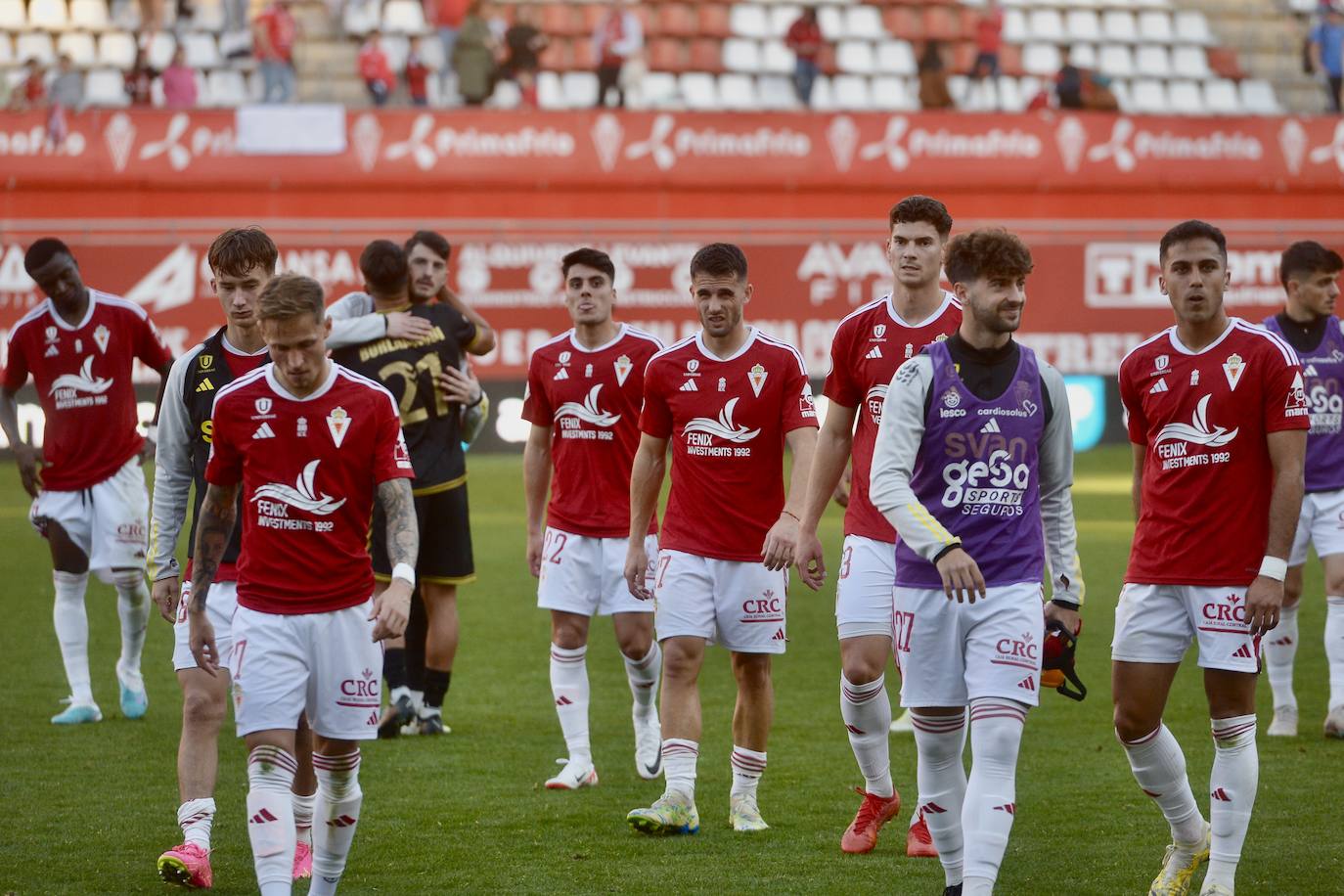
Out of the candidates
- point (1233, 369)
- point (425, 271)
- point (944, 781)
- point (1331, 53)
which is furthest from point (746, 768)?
point (1331, 53)

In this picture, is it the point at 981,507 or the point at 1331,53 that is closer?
the point at 981,507

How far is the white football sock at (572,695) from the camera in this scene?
26.2 feet

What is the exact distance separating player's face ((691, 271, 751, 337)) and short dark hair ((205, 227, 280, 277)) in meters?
1.72

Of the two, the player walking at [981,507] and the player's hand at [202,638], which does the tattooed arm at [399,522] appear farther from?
the player walking at [981,507]

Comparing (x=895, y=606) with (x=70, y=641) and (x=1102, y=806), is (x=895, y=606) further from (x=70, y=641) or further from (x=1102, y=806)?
(x=70, y=641)

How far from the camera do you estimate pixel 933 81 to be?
90.5ft

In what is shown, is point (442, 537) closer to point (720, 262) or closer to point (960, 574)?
point (720, 262)

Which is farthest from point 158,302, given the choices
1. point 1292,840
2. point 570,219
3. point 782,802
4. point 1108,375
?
point 1292,840

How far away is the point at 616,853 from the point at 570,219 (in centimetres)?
1930

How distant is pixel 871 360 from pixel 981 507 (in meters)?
1.48

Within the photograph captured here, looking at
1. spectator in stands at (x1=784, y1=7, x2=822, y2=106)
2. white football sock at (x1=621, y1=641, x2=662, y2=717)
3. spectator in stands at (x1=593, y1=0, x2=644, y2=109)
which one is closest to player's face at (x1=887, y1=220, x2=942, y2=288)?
white football sock at (x1=621, y1=641, x2=662, y2=717)

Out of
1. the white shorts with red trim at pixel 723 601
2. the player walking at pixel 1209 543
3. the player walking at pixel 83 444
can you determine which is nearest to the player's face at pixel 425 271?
the player walking at pixel 83 444

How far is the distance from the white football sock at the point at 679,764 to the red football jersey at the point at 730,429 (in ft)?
2.48

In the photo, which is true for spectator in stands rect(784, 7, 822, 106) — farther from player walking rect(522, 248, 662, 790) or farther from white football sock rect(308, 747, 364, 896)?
white football sock rect(308, 747, 364, 896)
